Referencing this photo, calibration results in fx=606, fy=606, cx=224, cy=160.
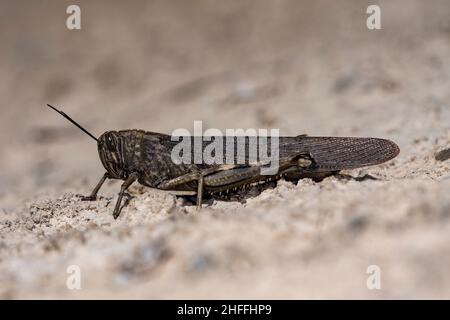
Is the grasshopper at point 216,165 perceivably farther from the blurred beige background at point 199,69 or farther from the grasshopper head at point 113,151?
the blurred beige background at point 199,69

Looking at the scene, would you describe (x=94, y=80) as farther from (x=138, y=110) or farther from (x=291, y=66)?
(x=291, y=66)

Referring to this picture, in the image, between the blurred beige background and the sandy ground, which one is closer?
the sandy ground

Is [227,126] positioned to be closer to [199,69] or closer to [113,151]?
[113,151]

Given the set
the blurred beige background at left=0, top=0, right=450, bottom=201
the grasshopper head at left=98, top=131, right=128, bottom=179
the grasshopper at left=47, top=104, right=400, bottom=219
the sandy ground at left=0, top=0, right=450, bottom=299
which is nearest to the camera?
the sandy ground at left=0, top=0, right=450, bottom=299

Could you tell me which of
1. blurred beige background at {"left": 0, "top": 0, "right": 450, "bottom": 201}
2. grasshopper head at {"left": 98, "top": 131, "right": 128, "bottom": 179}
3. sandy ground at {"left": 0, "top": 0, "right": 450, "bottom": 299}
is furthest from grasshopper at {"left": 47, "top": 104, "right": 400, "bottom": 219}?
A: blurred beige background at {"left": 0, "top": 0, "right": 450, "bottom": 201}

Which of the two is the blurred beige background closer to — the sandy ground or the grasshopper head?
the sandy ground

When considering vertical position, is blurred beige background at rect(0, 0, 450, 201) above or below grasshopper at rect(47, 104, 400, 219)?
above

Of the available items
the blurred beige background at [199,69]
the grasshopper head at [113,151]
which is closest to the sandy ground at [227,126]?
the blurred beige background at [199,69]
